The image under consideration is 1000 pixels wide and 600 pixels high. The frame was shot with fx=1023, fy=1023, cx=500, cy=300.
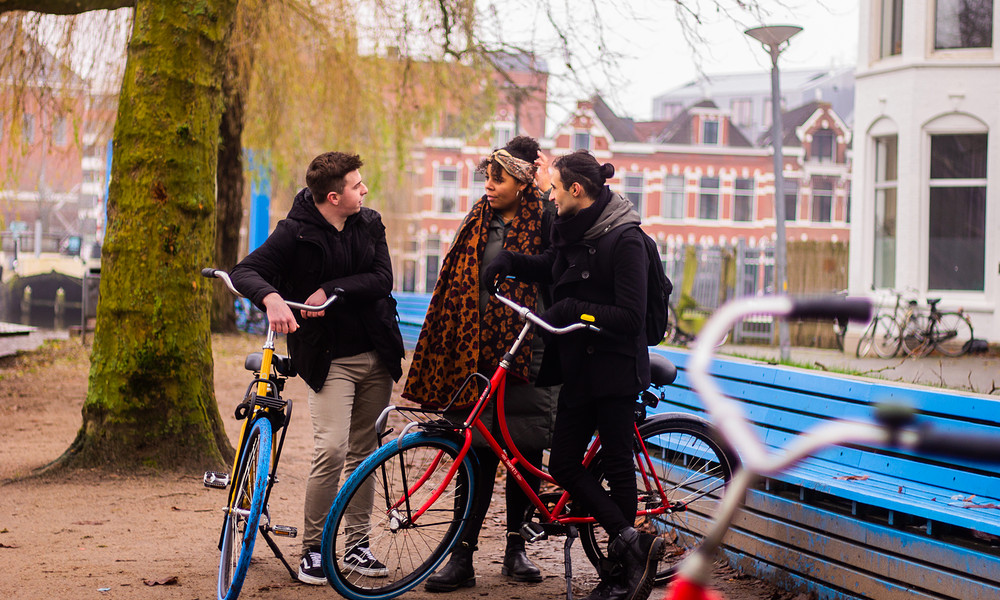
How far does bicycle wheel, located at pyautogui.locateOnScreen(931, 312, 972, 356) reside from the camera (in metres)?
15.2

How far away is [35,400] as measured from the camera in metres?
9.69

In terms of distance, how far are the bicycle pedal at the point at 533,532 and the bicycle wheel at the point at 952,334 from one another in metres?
12.9

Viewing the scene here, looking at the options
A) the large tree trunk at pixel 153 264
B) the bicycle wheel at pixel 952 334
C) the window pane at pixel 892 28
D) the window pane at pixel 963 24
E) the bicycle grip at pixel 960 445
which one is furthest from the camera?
the window pane at pixel 892 28

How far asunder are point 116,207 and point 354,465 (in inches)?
99.7

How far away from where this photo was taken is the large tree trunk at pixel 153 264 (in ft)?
19.1

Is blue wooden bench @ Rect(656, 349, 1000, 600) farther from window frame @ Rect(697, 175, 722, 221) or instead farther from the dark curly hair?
window frame @ Rect(697, 175, 722, 221)

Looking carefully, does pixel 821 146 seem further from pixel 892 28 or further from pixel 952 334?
pixel 952 334

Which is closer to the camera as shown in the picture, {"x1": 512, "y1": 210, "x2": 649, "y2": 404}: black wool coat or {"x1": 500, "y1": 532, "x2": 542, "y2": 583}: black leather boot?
{"x1": 512, "y1": 210, "x2": 649, "y2": 404}: black wool coat

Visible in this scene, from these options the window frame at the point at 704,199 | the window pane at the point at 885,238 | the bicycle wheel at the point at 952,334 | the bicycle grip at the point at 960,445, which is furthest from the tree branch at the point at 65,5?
the window frame at the point at 704,199

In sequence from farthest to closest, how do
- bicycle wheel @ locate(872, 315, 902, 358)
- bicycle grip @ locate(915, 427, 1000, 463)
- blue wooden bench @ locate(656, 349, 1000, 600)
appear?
bicycle wheel @ locate(872, 315, 902, 358) → blue wooden bench @ locate(656, 349, 1000, 600) → bicycle grip @ locate(915, 427, 1000, 463)

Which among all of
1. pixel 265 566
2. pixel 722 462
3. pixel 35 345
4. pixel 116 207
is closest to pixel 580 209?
pixel 722 462

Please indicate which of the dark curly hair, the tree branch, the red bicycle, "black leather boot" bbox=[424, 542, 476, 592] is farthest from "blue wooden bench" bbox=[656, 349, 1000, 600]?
the tree branch

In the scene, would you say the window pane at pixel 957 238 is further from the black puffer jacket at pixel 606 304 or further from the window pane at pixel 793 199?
the window pane at pixel 793 199

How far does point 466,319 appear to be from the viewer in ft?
13.6
